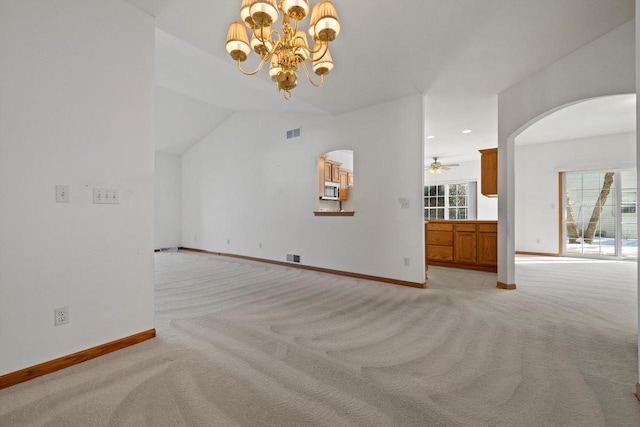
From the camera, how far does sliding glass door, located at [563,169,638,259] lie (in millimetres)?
6414

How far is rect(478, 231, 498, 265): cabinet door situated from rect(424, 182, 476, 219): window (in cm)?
406

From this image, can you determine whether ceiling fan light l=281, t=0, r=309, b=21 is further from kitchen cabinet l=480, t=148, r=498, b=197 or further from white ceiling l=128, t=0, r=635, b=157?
kitchen cabinet l=480, t=148, r=498, b=197

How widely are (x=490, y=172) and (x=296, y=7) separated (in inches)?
176

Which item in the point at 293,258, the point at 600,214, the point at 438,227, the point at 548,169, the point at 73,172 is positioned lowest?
the point at 293,258

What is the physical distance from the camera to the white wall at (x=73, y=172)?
176cm

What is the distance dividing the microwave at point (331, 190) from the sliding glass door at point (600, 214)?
230 inches

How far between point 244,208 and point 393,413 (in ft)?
18.5

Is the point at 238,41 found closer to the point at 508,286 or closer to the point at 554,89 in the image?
the point at 554,89

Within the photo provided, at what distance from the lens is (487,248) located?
518 centimetres

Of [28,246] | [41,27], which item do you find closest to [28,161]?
[28,246]

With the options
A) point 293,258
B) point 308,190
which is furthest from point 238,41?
point 293,258

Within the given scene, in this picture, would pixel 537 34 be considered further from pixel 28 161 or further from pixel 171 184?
pixel 171 184

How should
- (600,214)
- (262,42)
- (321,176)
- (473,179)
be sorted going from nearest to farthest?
(262,42) < (321,176) < (600,214) < (473,179)

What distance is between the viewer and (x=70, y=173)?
6.54ft
